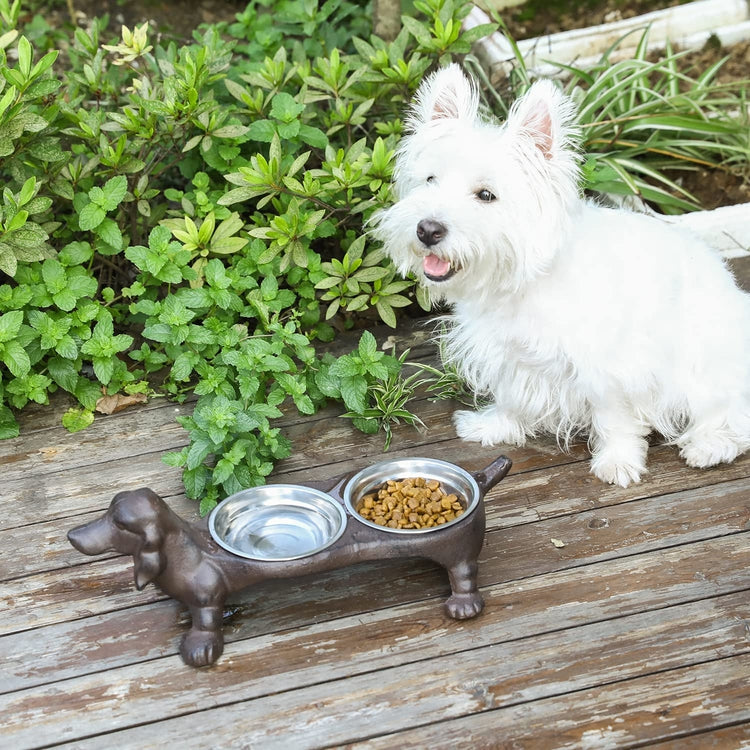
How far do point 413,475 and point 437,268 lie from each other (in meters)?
0.62

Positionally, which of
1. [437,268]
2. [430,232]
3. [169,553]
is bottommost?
[169,553]

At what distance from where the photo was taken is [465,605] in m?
2.63

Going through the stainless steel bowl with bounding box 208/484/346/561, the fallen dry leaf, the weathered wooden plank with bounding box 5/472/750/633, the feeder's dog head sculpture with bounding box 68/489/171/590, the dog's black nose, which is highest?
the dog's black nose

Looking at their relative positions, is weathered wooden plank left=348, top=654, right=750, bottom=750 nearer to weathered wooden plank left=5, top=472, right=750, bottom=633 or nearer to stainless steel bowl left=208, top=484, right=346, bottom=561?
weathered wooden plank left=5, top=472, right=750, bottom=633

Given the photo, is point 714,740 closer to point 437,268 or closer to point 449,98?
point 437,268

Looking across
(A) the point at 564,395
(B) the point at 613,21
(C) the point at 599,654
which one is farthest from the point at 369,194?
(B) the point at 613,21

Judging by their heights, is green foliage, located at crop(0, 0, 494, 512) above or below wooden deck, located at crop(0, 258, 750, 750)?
above

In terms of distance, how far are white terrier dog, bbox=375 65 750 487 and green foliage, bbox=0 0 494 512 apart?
0.54 m

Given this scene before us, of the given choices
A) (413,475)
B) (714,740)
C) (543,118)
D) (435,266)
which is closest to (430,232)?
(435,266)

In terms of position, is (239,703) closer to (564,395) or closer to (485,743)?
(485,743)

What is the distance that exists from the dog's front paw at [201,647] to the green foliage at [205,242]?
23.3 inches

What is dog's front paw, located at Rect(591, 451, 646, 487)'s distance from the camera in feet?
10.2

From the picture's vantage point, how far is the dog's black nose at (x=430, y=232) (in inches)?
105

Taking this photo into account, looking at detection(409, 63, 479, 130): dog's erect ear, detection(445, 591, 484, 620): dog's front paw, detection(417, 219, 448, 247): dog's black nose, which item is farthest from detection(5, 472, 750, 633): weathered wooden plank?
detection(409, 63, 479, 130): dog's erect ear
